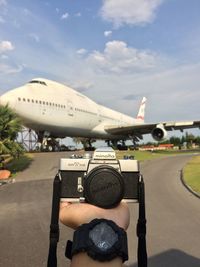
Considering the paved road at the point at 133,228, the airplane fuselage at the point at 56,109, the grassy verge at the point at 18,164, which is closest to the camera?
the paved road at the point at 133,228

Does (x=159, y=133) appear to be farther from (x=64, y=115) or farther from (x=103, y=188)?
(x=103, y=188)

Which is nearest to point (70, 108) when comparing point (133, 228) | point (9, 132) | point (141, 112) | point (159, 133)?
point (159, 133)

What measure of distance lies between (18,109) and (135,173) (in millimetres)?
29853

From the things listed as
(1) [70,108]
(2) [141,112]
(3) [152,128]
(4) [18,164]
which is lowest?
Result: (4) [18,164]

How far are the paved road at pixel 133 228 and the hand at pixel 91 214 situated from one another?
4609mm

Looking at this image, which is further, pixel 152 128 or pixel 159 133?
pixel 152 128

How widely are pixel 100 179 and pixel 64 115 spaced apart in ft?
112

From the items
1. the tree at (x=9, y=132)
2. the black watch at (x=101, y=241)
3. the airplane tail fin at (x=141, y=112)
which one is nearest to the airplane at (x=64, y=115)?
the tree at (x=9, y=132)

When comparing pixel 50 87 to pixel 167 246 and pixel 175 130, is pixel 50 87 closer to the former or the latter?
pixel 175 130

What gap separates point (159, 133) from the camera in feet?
131

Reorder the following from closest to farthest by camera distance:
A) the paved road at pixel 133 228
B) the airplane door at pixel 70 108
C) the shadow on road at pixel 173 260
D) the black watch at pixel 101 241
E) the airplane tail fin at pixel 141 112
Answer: the black watch at pixel 101 241, the shadow on road at pixel 173 260, the paved road at pixel 133 228, the airplane door at pixel 70 108, the airplane tail fin at pixel 141 112

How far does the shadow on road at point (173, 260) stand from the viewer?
6.29 metres

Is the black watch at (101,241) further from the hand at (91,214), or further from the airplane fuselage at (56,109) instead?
the airplane fuselage at (56,109)

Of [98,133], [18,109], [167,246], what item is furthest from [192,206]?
[98,133]
